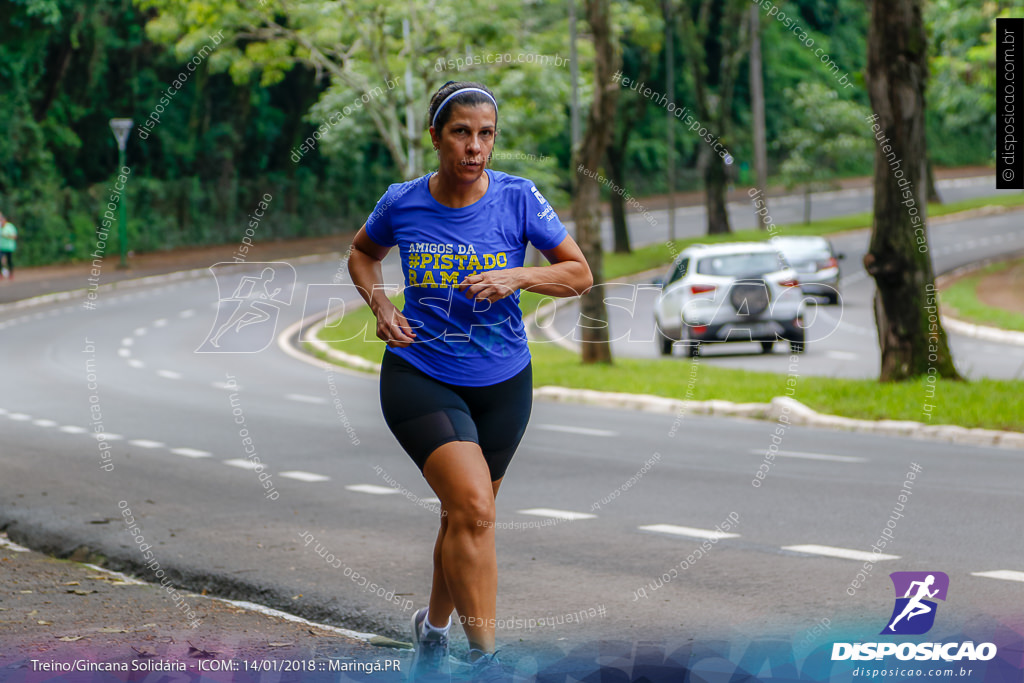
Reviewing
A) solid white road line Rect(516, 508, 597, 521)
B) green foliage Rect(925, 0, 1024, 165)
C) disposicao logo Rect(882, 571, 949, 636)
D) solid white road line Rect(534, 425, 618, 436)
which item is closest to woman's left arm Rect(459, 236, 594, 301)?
disposicao logo Rect(882, 571, 949, 636)

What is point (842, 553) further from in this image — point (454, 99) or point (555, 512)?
point (454, 99)

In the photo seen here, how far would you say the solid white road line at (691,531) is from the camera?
828 cm

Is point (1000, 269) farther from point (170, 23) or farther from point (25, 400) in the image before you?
point (25, 400)

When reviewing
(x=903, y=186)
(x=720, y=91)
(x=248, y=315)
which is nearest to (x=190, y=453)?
(x=903, y=186)

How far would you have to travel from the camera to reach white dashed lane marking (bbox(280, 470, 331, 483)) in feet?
35.4

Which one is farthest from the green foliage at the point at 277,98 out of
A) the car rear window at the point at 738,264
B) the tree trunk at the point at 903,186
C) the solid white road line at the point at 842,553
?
the solid white road line at the point at 842,553

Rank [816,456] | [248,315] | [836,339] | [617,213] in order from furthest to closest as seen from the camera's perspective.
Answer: [617,213] < [248,315] < [836,339] < [816,456]

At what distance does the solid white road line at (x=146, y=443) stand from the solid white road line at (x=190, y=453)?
343 millimetres

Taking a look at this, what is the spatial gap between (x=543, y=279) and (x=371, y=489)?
5915 mm

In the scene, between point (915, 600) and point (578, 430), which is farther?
point (578, 430)

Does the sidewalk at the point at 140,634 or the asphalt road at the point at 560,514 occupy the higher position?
the sidewalk at the point at 140,634

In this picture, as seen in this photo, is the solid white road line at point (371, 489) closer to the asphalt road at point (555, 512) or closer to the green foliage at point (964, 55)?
the asphalt road at point (555, 512)

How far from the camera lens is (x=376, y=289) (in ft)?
16.1

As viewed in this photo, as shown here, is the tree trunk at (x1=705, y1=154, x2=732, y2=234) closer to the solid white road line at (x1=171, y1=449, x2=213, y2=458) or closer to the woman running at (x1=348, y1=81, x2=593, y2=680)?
the solid white road line at (x1=171, y1=449, x2=213, y2=458)
